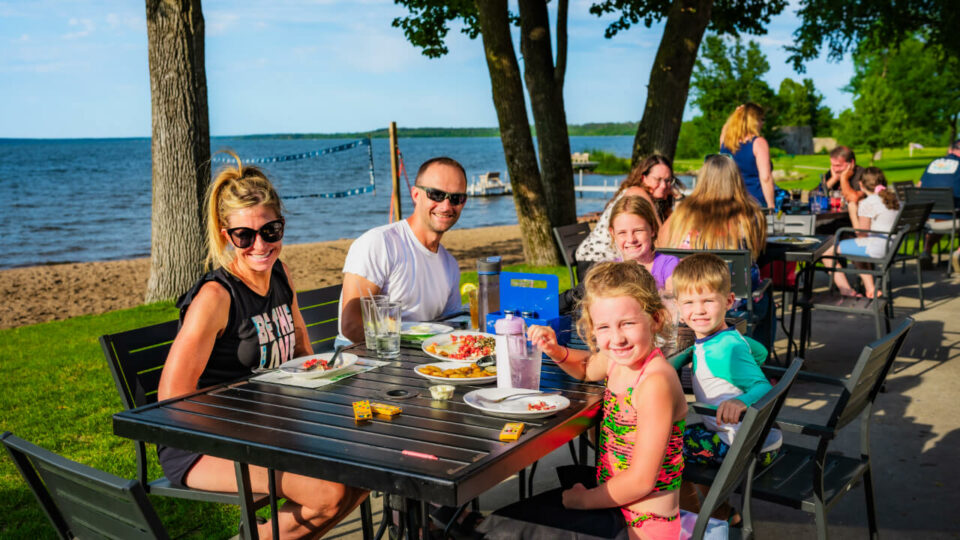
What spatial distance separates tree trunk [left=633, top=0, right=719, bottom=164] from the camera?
949 cm

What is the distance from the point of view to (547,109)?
34.5ft

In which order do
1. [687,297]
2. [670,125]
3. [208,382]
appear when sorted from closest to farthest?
[208,382]
[687,297]
[670,125]

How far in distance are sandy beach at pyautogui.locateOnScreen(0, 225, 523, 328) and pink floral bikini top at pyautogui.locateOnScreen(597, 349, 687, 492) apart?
9576 millimetres

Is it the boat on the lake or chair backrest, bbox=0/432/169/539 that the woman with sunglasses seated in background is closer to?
chair backrest, bbox=0/432/169/539

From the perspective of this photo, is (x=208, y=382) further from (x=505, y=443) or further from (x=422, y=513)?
(x=505, y=443)

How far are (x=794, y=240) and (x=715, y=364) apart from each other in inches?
129

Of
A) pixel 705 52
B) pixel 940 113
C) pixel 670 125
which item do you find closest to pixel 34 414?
pixel 670 125

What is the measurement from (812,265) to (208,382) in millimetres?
4960

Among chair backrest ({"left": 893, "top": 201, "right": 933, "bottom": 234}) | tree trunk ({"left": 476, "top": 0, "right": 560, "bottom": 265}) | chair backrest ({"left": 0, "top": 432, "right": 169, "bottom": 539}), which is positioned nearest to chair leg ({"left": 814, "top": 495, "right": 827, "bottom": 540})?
Answer: chair backrest ({"left": 0, "top": 432, "right": 169, "bottom": 539})

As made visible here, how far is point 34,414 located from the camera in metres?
5.07

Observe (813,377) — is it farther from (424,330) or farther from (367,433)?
(367,433)

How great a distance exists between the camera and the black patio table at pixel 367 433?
5.53 feet

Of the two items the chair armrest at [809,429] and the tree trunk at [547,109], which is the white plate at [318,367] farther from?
the tree trunk at [547,109]

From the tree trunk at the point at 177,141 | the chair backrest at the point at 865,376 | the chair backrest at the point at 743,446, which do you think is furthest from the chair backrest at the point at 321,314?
the tree trunk at the point at 177,141
